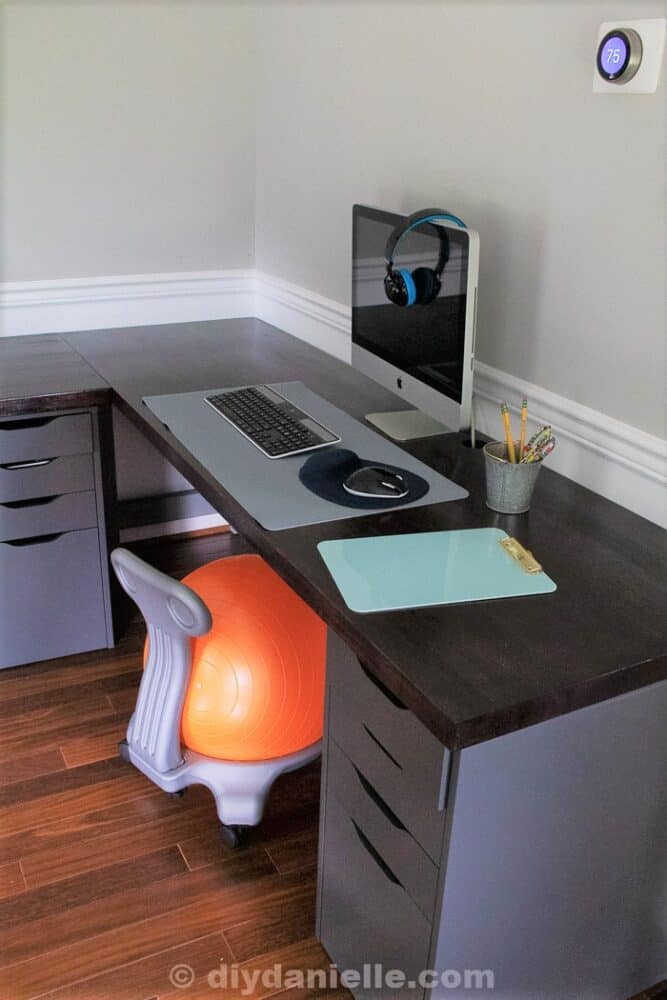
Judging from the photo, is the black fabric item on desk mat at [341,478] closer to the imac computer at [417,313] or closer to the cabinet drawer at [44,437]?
the imac computer at [417,313]

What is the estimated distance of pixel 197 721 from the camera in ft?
5.58

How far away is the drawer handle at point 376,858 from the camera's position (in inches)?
51.1

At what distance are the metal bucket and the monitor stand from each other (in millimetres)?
332

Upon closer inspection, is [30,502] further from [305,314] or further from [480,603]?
[480,603]

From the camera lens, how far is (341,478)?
165 centimetres

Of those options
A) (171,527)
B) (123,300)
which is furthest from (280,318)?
(171,527)

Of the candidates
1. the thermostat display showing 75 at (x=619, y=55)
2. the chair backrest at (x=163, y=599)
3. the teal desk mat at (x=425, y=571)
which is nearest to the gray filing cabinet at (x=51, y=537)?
the chair backrest at (x=163, y=599)

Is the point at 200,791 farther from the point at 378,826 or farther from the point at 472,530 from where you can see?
the point at 472,530

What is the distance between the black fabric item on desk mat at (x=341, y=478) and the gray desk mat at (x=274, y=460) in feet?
0.04

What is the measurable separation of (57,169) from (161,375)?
0.76 meters

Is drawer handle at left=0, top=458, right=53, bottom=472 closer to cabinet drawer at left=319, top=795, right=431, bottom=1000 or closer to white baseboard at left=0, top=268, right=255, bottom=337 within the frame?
white baseboard at left=0, top=268, right=255, bottom=337

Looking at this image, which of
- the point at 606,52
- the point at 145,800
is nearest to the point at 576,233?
the point at 606,52

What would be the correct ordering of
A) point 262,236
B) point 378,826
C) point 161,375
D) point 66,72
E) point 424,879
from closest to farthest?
point 424,879, point 378,826, point 161,375, point 66,72, point 262,236

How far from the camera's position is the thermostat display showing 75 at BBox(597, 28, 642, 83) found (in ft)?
4.69
